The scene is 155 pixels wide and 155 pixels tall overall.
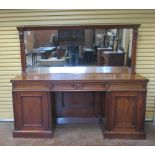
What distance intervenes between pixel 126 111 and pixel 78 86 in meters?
0.73

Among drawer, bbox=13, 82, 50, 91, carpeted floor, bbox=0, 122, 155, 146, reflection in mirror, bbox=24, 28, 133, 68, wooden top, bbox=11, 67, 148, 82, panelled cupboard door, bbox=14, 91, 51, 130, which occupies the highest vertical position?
reflection in mirror, bbox=24, 28, 133, 68

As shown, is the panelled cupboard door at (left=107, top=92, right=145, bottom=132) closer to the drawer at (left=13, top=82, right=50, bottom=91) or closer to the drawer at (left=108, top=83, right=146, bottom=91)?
the drawer at (left=108, top=83, right=146, bottom=91)

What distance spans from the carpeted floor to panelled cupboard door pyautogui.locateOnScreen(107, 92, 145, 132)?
19cm

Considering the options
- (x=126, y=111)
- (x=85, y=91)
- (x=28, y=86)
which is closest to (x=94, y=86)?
(x=85, y=91)

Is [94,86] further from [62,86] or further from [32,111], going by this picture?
[32,111]

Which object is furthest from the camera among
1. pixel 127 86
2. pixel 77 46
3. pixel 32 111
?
pixel 77 46

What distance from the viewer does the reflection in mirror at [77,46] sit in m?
→ 2.99

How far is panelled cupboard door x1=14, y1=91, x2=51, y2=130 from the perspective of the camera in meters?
2.71

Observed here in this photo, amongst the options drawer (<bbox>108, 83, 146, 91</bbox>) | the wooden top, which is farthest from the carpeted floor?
the wooden top

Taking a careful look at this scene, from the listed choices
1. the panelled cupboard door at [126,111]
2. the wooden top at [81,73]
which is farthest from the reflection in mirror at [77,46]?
the panelled cupboard door at [126,111]

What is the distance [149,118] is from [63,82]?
5.50ft

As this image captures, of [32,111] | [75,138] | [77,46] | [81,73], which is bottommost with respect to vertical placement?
[75,138]

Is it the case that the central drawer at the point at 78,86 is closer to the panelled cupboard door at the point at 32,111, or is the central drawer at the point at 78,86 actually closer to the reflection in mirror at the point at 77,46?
the panelled cupboard door at the point at 32,111

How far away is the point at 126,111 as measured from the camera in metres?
2.73
